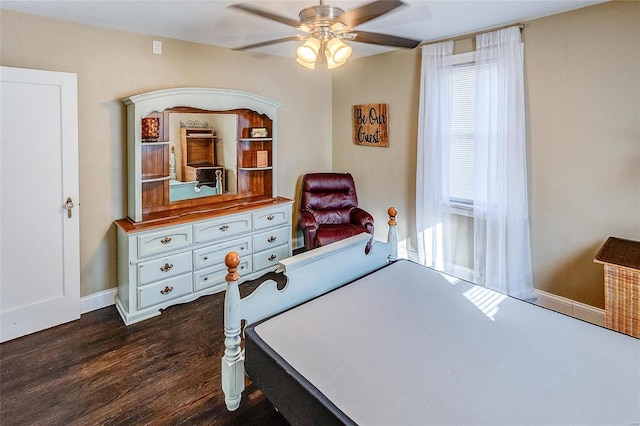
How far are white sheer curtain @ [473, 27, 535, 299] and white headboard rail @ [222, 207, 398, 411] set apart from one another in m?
1.18

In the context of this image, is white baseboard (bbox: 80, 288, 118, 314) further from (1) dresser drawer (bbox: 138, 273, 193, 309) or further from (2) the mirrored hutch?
(1) dresser drawer (bbox: 138, 273, 193, 309)

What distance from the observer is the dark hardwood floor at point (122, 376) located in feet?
6.70

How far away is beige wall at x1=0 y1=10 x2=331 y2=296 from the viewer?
2814 mm

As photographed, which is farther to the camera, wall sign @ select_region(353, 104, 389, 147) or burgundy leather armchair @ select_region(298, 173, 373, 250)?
wall sign @ select_region(353, 104, 389, 147)

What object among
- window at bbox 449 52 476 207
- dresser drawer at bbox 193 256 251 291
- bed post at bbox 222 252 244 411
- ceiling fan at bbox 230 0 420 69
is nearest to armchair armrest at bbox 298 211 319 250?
dresser drawer at bbox 193 256 251 291

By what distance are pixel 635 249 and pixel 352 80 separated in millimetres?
3409

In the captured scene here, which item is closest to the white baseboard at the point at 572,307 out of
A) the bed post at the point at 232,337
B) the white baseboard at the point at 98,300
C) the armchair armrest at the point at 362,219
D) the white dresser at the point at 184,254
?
the armchair armrest at the point at 362,219

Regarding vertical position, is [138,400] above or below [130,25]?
below

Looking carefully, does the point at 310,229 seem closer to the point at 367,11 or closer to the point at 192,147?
the point at 192,147

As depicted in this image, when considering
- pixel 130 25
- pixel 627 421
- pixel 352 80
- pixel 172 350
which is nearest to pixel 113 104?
pixel 130 25

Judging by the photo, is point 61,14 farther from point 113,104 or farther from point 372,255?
point 372,255

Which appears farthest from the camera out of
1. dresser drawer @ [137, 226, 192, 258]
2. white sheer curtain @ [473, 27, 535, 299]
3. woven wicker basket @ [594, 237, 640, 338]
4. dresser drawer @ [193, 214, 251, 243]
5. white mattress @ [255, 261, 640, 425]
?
dresser drawer @ [193, 214, 251, 243]

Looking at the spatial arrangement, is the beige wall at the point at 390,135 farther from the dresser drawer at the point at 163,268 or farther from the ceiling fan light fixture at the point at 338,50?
the dresser drawer at the point at 163,268

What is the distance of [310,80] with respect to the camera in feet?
15.5
